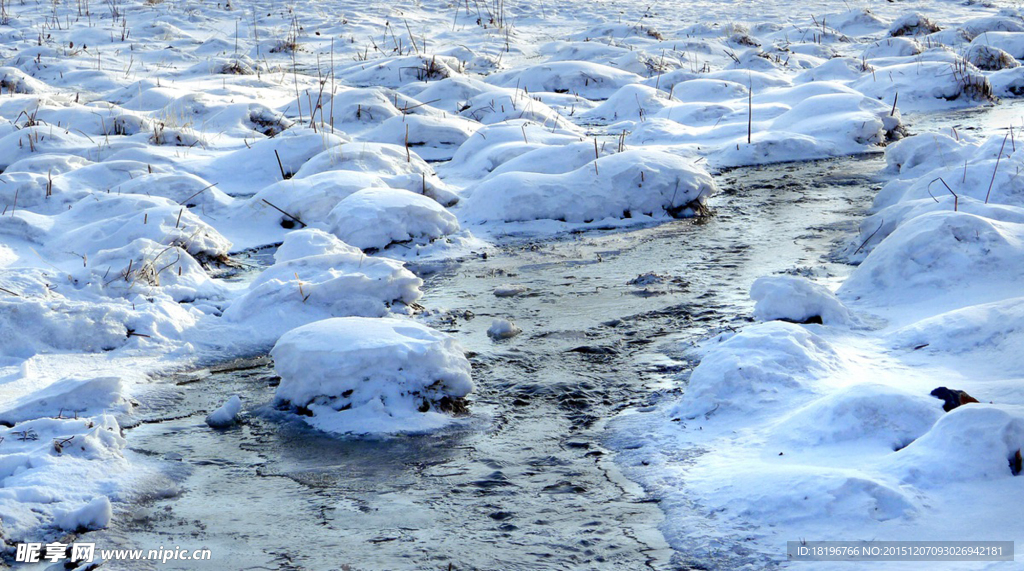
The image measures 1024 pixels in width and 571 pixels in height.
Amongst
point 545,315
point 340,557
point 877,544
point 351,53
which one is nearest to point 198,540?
point 340,557

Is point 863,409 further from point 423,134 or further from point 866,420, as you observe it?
point 423,134

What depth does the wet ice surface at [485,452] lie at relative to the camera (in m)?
2.60

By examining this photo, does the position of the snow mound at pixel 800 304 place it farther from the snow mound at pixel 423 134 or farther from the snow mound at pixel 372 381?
the snow mound at pixel 423 134

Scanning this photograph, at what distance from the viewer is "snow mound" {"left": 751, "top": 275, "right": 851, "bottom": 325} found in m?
3.97

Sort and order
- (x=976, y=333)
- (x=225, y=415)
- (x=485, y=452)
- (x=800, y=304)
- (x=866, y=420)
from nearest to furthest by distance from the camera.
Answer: (x=866, y=420)
(x=485, y=452)
(x=225, y=415)
(x=976, y=333)
(x=800, y=304)

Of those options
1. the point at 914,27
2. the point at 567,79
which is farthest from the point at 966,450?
the point at 914,27

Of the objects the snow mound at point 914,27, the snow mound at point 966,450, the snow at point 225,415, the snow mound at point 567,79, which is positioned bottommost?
the snow at point 225,415

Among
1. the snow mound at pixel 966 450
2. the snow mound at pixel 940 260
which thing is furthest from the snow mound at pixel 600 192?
the snow mound at pixel 966 450

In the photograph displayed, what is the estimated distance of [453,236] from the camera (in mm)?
5742

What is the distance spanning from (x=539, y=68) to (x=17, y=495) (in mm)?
8608

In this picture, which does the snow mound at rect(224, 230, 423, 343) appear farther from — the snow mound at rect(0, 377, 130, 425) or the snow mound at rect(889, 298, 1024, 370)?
the snow mound at rect(889, 298, 1024, 370)

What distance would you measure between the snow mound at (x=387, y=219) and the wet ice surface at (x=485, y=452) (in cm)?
45

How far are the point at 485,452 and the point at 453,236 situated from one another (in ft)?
9.05

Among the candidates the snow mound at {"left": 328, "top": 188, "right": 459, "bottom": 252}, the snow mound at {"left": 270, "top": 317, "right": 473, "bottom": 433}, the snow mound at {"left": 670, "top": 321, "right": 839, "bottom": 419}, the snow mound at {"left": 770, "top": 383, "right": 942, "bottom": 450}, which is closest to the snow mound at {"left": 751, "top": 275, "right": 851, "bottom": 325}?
the snow mound at {"left": 670, "top": 321, "right": 839, "bottom": 419}
